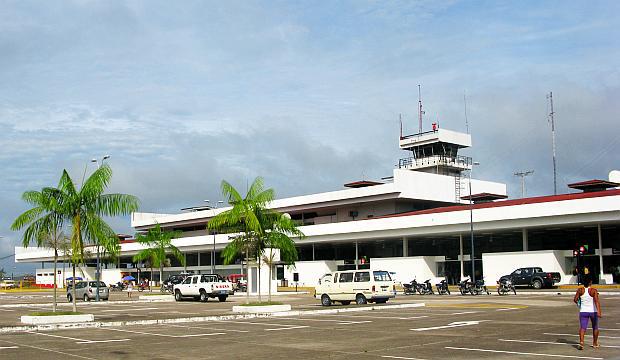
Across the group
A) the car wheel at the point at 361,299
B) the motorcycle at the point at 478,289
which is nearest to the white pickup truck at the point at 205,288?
the car wheel at the point at 361,299

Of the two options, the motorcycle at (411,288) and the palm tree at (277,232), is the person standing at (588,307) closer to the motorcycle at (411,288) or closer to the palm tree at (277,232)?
the palm tree at (277,232)

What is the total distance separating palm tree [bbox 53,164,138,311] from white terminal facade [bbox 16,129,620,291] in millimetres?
20731

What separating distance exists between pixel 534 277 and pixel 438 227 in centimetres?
1408

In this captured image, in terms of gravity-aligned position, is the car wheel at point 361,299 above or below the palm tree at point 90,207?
below

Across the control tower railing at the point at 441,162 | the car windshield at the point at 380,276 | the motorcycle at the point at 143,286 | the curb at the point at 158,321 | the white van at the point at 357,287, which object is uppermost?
the control tower railing at the point at 441,162

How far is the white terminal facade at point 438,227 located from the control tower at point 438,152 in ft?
0.45

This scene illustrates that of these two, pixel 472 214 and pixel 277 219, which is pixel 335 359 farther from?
pixel 472 214

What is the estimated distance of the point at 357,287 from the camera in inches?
1462

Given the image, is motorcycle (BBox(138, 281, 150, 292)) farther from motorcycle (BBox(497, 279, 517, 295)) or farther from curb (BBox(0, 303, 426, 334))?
curb (BBox(0, 303, 426, 334))

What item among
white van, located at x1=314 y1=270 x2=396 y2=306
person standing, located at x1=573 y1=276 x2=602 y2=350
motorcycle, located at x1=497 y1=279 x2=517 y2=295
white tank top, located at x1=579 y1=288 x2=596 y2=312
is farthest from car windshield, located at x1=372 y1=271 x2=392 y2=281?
white tank top, located at x1=579 y1=288 x2=596 y2=312

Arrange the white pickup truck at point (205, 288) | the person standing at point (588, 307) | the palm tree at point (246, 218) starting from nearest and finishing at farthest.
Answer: the person standing at point (588, 307) < the palm tree at point (246, 218) < the white pickup truck at point (205, 288)

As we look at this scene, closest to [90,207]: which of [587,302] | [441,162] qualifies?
[587,302]

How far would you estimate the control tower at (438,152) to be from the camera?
298ft

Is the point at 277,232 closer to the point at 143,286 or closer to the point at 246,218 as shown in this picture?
the point at 246,218
